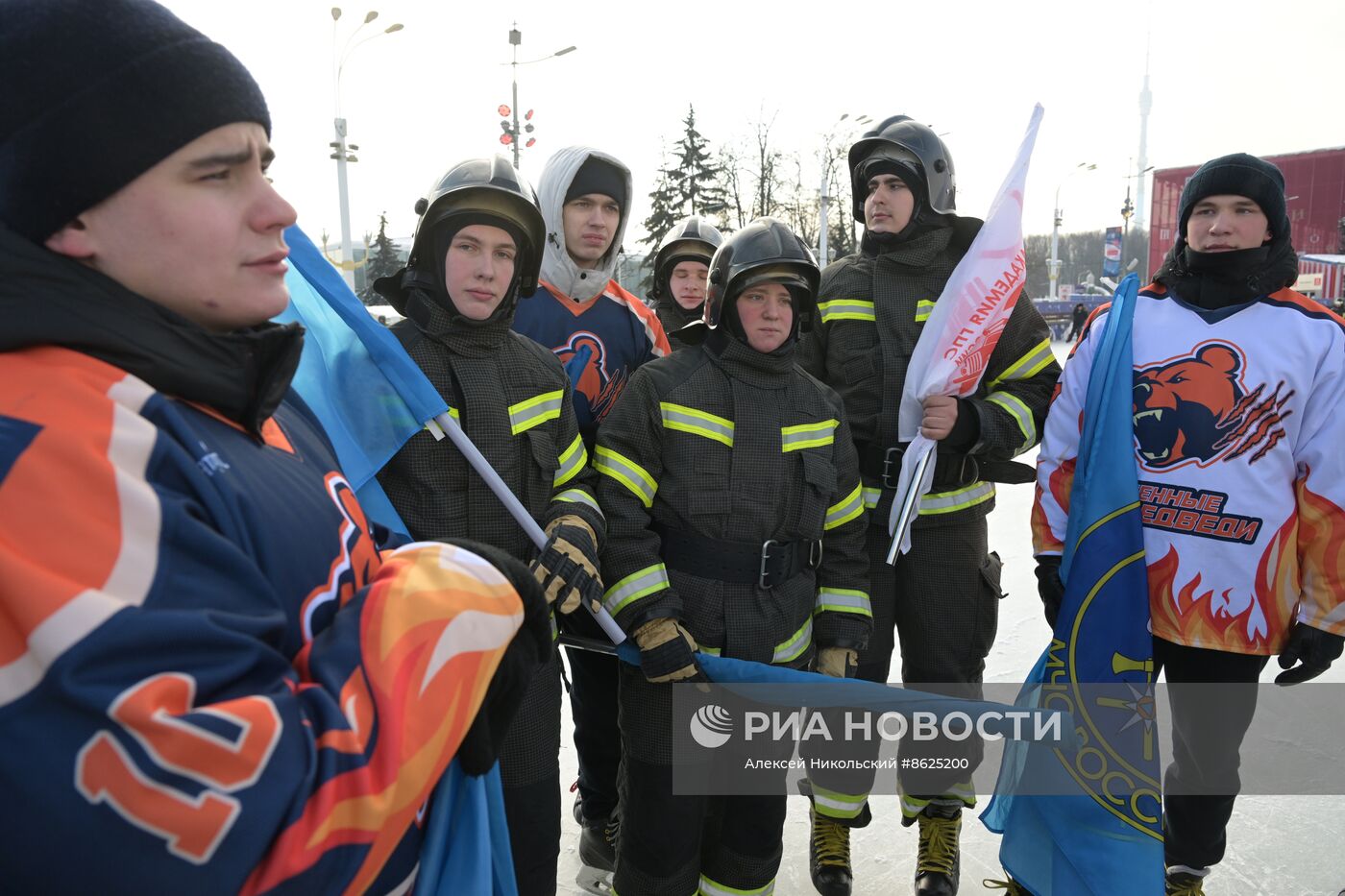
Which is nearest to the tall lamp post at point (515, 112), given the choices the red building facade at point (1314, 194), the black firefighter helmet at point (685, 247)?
the black firefighter helmet at point (685, 247)

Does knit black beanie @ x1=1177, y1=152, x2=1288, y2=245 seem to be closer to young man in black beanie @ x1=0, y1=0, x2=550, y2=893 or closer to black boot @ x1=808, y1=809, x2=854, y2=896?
black boot @ x1=808, y1=809, x2=854, y2=896

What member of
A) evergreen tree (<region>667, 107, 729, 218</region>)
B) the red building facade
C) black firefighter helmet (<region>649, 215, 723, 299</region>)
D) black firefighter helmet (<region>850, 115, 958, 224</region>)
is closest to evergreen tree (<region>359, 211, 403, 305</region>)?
evergreen tree (<region>667, 107, 729, 218</region>)

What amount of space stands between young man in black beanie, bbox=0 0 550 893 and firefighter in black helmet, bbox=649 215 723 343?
3117 millimetres

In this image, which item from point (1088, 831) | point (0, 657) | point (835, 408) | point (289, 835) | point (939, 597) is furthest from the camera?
point (939, 597)

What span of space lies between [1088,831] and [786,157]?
2992cm

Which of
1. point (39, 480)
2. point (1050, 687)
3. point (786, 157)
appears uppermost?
point (786, 157)

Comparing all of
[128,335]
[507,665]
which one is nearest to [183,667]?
[128,335]

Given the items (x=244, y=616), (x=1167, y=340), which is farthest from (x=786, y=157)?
(x=244, y=616)

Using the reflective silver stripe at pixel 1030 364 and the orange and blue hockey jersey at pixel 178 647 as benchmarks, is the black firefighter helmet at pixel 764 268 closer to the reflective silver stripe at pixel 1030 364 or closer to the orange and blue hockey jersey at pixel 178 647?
the reflective silver stripe at pixel 1030 364

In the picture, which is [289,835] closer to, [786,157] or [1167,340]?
[1167,340]

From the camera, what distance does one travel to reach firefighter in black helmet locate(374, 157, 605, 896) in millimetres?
2299

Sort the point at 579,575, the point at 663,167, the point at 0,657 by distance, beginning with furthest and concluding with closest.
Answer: the point at 663,167 < the point at 579,575 < the point at 0,657

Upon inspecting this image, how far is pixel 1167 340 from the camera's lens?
2.76 metres

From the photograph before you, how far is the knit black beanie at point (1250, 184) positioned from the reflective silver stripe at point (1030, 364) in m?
0.72
